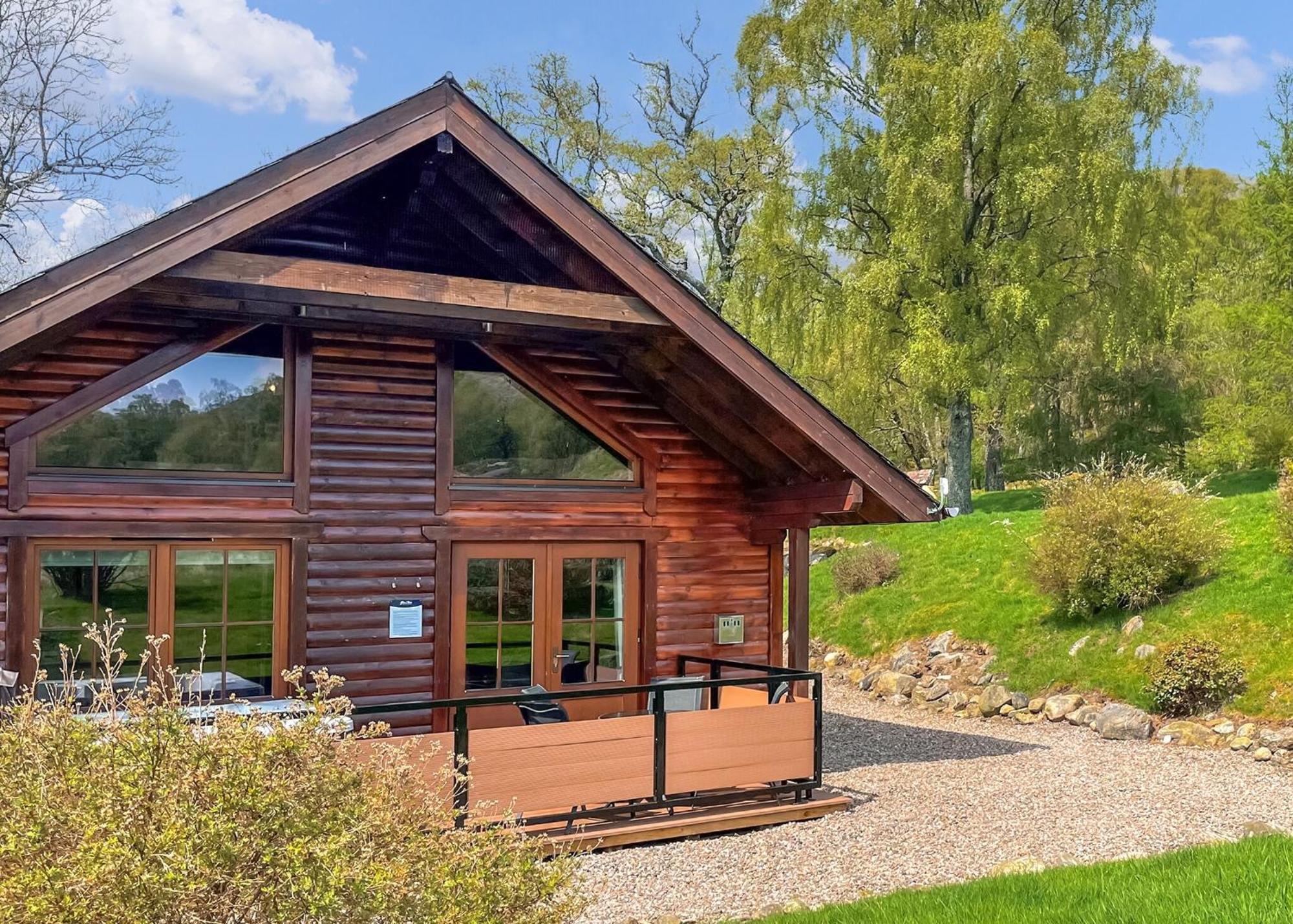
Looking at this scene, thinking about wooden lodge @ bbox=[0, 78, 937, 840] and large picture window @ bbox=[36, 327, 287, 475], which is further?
large picture window @ bbox=[36, 327, 287, 475]

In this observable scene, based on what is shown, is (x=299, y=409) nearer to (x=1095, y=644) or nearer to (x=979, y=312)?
(x=1095, y=644)

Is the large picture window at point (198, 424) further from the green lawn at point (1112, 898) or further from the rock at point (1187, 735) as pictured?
the rock at point (1187, 735)

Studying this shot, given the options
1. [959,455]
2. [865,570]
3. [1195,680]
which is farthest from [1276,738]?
[959,455]

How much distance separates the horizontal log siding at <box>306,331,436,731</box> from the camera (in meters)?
8.22

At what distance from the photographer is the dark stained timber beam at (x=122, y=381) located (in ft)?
23.9

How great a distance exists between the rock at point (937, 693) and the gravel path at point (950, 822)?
268 centimetres

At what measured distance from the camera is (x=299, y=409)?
8117 millimetres

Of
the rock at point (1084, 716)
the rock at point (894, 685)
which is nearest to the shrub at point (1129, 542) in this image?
the rock at point (1084, 716)

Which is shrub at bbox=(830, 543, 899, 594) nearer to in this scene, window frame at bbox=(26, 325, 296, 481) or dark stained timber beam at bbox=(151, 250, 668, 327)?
dark stained timber beam at bbox=(151, 250, 668, 327)

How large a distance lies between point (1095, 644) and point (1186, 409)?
16147 millimetres

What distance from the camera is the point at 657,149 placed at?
1169 inches

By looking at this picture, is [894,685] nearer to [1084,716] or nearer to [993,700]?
[993,700]

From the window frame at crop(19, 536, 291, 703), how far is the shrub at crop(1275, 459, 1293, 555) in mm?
11695

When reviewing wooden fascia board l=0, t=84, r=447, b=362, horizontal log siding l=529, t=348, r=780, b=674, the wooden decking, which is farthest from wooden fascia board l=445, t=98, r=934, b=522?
the wooden decking
